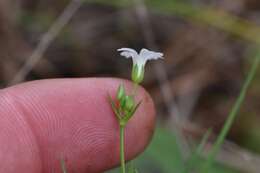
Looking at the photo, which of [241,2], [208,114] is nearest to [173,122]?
[208,114]

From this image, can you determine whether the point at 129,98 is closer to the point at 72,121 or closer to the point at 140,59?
the point at 140,59

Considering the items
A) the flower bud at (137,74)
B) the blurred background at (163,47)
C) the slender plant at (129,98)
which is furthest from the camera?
the blurred background at (163,47)

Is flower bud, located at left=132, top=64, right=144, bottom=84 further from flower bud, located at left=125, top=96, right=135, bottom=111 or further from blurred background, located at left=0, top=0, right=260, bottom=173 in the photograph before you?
blurred background, located at left=0, top=0, right=260, bottom=173

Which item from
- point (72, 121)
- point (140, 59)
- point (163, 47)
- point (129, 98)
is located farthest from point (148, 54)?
point (163, 47)

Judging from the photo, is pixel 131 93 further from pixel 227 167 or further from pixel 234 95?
pixel 234 95

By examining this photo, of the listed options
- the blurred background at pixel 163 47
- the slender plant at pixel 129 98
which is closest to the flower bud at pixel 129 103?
the slender plant at pixel 129 98

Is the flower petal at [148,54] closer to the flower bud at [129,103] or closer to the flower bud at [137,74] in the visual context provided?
the flower bud at [137,74]
